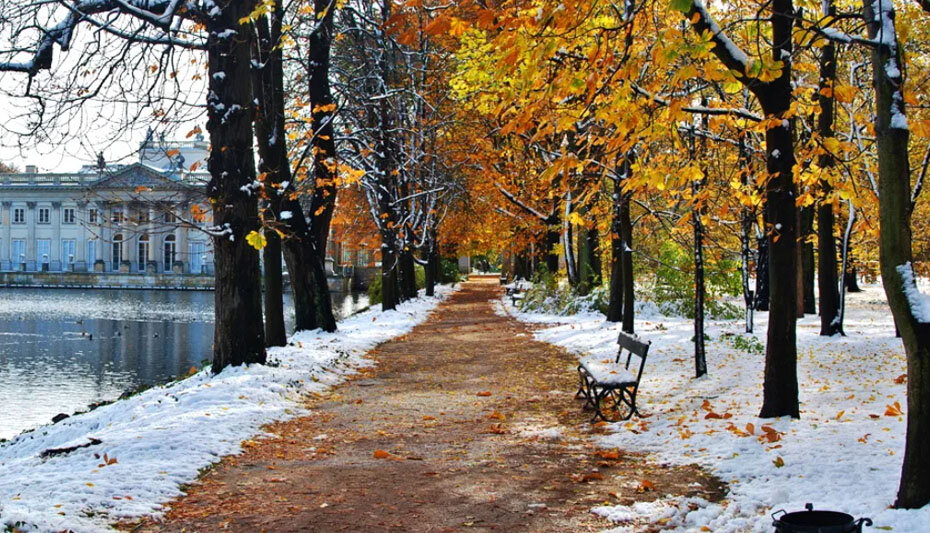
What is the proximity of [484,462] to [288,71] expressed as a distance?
1680cm

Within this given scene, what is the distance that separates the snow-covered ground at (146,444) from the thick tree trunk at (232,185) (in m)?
0.54

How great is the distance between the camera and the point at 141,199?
11.9 m

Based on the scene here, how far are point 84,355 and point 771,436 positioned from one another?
73.5ft

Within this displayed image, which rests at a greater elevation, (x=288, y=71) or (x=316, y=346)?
(x=288, y=71)

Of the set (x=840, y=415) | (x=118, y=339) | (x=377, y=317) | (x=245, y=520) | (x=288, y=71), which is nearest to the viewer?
(x=245, y=520)

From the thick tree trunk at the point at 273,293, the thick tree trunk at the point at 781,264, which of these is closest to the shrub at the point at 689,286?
the thick tree trunk at the point at 273,293

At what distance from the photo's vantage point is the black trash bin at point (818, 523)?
13.7 feet

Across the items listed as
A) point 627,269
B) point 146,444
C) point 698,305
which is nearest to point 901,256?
point 146,444

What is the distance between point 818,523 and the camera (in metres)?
4.34

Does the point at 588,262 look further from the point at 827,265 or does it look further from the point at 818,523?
the point at 818,523

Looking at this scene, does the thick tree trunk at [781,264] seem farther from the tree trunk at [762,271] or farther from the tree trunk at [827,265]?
the tree trunk at [762,271]

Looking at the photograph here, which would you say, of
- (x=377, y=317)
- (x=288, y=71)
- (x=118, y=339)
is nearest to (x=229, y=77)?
(x=288, y=71)

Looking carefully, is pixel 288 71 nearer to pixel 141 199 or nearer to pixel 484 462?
pixel 141 199

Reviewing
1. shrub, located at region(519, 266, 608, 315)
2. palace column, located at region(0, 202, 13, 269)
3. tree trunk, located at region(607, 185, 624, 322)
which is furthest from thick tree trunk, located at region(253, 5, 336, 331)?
palace column, located at region(0, 202, 13, 269)
